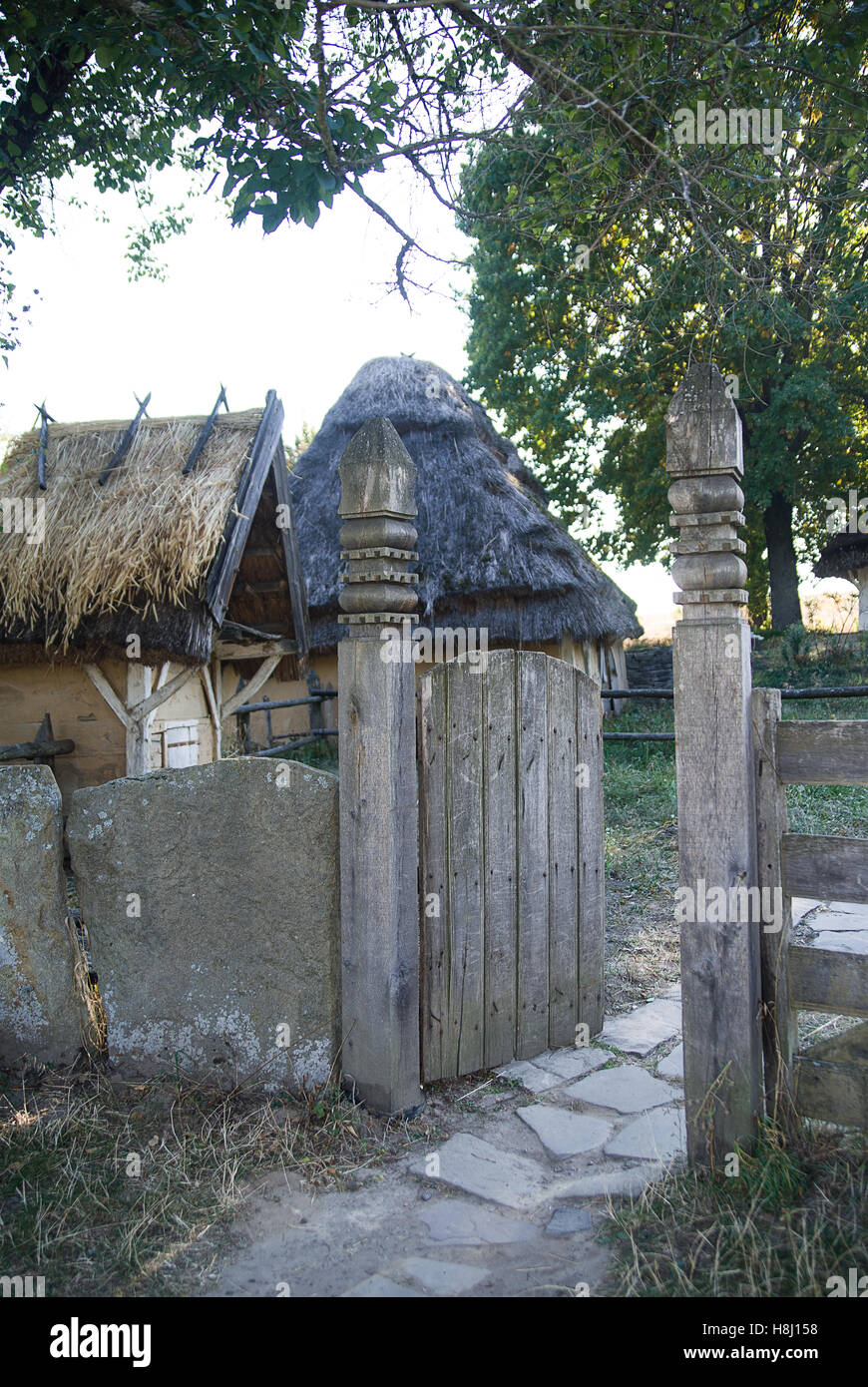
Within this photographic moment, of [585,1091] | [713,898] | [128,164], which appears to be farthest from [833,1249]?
[128,164]

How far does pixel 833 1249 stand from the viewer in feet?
7.22

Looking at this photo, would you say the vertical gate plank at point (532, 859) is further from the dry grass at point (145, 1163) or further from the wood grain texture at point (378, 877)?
the dry grass at point (145, 1163)

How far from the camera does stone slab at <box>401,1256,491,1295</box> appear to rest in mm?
2297

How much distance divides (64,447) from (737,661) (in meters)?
6.46

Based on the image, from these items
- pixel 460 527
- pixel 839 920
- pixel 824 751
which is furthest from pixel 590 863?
pixel 460 527

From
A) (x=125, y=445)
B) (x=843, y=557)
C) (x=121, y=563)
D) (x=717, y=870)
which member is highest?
(x=843, y=557)

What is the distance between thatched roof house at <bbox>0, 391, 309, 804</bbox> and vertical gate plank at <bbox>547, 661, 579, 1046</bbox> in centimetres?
359

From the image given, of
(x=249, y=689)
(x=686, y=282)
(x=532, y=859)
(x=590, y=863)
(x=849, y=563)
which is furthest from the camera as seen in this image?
(x=849, y=563)

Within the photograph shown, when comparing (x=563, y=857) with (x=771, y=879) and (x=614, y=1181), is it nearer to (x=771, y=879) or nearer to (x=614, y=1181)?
(x=771, y=879)

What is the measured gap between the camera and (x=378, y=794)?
321cm

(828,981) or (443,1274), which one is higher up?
(828,981)

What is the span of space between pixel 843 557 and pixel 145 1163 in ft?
57.1

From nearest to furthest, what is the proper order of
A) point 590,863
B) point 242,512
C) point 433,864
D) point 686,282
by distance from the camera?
point 433,864
point 590,863
point 242,512
point 686,282
